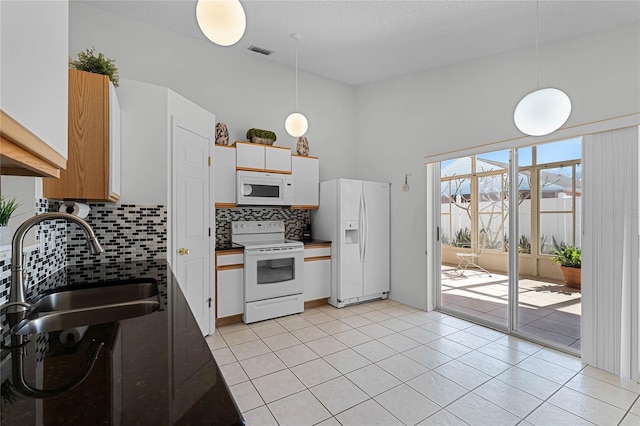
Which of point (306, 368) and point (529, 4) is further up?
point (529, 4)

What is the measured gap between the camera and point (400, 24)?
10.4 ft

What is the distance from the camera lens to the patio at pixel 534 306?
3.02 meters

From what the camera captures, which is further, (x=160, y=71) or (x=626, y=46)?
(x=160, y=71)

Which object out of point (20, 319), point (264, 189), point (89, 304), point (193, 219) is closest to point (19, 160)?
point (20, 319)

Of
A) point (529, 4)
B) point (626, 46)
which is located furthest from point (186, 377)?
point (626, 46)

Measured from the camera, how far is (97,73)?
198 centimetres

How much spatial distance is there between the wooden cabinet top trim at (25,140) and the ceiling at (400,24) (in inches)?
118

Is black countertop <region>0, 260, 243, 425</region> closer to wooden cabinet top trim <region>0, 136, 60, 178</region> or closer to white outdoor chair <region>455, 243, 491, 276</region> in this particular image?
wooden cabinet top trim <region>0, 136, 60, 178</region>

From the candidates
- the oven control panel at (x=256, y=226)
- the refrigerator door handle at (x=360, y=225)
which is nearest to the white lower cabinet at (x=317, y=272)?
the refrigerator door handle at (x=360, y=225)

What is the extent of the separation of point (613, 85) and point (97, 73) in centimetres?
399

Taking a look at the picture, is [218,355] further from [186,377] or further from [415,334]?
[186,377]

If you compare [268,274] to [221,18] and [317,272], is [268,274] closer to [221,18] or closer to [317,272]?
[317,272]

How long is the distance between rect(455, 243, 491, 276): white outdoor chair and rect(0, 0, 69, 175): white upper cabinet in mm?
4032

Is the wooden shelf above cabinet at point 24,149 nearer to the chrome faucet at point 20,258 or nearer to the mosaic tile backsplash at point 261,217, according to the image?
the chrome faucet at point 20,258
